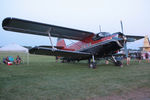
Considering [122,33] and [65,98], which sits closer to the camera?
[65,98]

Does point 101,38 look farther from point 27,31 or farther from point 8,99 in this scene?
point 8,99

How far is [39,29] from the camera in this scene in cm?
Result: 927

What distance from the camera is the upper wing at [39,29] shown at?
7.90 meters

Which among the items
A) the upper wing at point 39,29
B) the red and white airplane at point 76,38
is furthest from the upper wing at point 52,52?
the upper wing at point 39,29

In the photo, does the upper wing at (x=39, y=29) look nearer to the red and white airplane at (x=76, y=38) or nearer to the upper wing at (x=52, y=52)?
the red and white airplane at (x=76, y=38)

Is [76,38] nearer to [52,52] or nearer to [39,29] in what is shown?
[52,52]

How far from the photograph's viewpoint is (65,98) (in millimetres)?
3168

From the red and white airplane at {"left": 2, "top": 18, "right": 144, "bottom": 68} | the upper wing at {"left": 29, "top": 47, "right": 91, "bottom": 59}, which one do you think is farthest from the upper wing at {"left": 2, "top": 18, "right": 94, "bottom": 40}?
the upper wing at {"left": 29, "top": 47, "right": 91, "bottom": 59}

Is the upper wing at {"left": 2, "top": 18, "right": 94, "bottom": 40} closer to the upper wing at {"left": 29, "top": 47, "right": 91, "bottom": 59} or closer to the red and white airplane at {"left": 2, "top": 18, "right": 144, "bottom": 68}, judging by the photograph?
the red and white airplane at {"left": 2, "top": 18, "right": 144, "bottom": 68}

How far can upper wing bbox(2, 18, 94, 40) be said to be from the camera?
311 inches

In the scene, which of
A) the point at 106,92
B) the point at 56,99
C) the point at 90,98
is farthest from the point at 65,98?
the point at 106,92

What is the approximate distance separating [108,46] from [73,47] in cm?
454

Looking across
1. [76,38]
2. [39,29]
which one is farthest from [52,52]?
[76,38]

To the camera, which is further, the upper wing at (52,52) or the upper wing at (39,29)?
the upper wing at (52,52)
